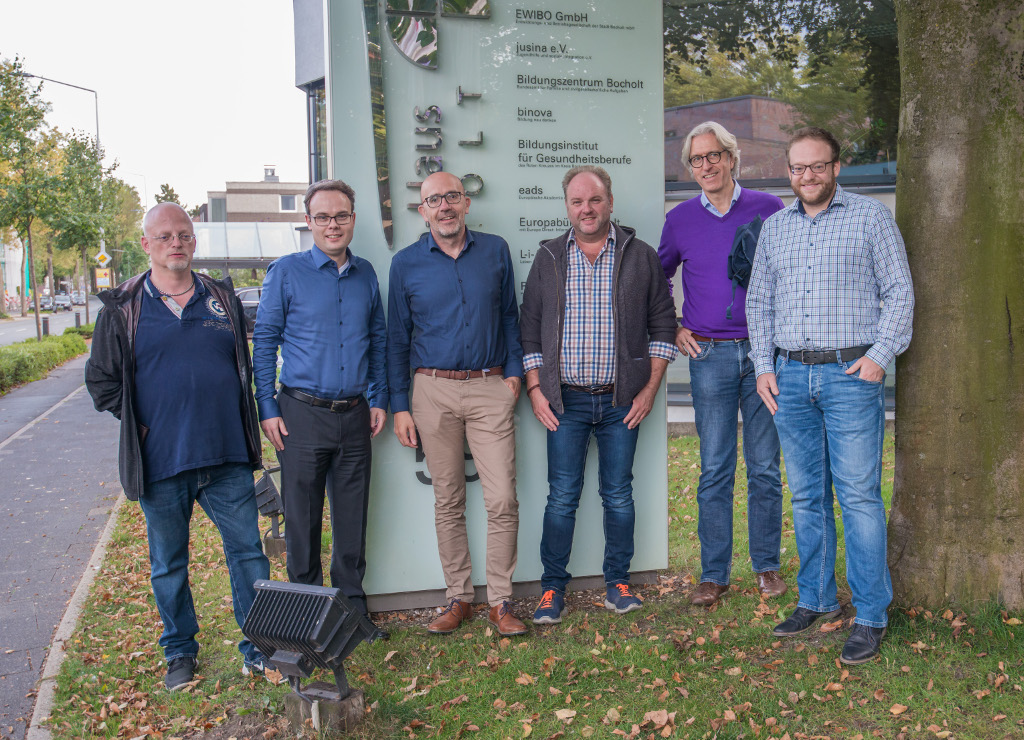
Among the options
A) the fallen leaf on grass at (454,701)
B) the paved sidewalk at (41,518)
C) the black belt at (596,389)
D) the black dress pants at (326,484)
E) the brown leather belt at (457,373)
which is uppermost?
the brown leather belt at (457,373)

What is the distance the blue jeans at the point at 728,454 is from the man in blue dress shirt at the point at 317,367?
71.9 inches

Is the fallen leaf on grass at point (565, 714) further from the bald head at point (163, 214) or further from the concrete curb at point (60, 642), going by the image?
the bald head at point (163, 214)

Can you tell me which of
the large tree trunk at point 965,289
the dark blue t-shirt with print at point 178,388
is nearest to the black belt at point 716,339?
the large tree trunk at point 965,289

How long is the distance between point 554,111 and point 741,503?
4.00 m

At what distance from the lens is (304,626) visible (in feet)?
10.8

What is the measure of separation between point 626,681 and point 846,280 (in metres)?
2.07

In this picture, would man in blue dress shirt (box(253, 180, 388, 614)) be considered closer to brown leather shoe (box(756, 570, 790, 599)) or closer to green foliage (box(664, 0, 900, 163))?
brown leather shoe (box(756, 570, 790, 599))

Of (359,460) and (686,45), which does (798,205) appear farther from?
(686,45)

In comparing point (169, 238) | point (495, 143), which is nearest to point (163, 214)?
point (169, 238)

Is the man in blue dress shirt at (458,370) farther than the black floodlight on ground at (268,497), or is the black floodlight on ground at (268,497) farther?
the black floodlight on ground at (268,497)

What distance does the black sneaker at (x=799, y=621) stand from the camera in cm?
424

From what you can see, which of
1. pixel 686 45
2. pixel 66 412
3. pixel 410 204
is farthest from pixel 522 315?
pixel 66 412

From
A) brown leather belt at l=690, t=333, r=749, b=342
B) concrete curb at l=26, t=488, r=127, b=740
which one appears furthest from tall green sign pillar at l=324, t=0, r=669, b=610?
concrete curb at l=26, t=488, r=127, b=740

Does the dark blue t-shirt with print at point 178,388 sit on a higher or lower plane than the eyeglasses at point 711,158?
lower
